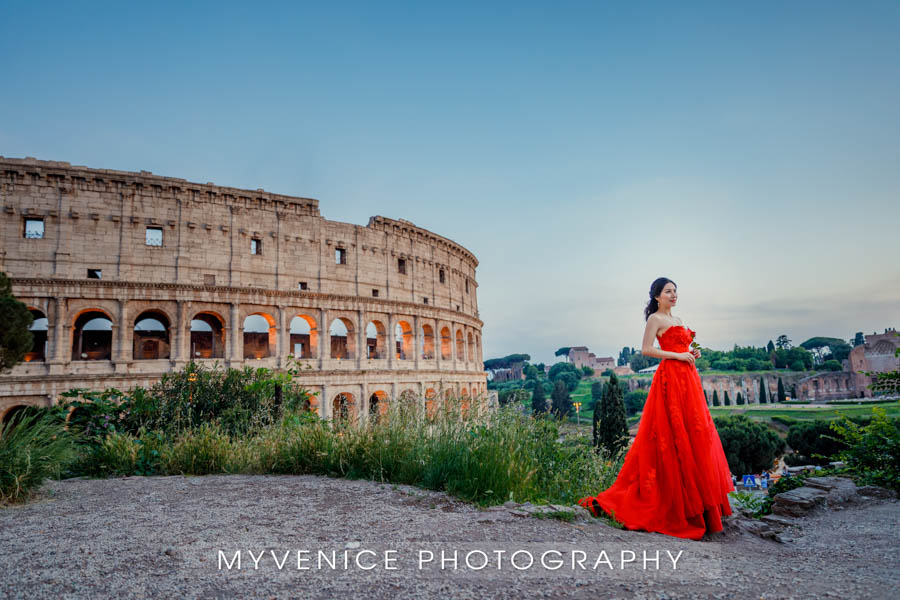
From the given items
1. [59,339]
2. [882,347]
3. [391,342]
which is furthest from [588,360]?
[59,339]

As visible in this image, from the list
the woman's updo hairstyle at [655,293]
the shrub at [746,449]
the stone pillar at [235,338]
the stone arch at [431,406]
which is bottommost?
the shrub at [746,449]

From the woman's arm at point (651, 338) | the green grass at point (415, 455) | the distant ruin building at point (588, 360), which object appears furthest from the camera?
the distant ruin building at point (588, 360)

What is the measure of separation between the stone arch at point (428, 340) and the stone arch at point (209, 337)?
457 inches

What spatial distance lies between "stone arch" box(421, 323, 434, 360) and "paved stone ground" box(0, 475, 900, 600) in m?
26.1

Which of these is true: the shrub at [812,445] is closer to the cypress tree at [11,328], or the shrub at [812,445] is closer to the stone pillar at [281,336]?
the stone pillar at [281,336]

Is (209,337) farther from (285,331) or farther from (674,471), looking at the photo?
(674,471)

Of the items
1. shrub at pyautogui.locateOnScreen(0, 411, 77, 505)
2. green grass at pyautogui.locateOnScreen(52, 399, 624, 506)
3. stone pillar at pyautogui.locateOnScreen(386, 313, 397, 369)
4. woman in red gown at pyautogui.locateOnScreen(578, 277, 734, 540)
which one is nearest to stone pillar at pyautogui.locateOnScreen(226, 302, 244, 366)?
stone pillar at pyautogui.locateOnScreen(386, 313, 397, 369)

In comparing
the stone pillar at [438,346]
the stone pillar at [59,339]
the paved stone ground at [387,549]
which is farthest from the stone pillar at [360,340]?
the paved stone ground at [387,549]

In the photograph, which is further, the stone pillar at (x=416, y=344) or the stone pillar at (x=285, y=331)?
the stone pillar at (x=416, y=344)

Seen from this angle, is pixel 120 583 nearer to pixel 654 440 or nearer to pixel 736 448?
pixel 654 440

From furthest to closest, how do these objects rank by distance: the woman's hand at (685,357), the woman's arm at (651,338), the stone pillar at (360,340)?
the stone pillar at (360,340)
the woman's arm at (651,338)
the woman's hand at (685,357)

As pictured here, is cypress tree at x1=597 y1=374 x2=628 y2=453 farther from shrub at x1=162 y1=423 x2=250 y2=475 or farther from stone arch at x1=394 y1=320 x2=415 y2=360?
shrub at x1=162 y1=423 x2=250 y2=475

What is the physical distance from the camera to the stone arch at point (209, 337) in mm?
25547

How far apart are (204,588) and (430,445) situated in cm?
349
